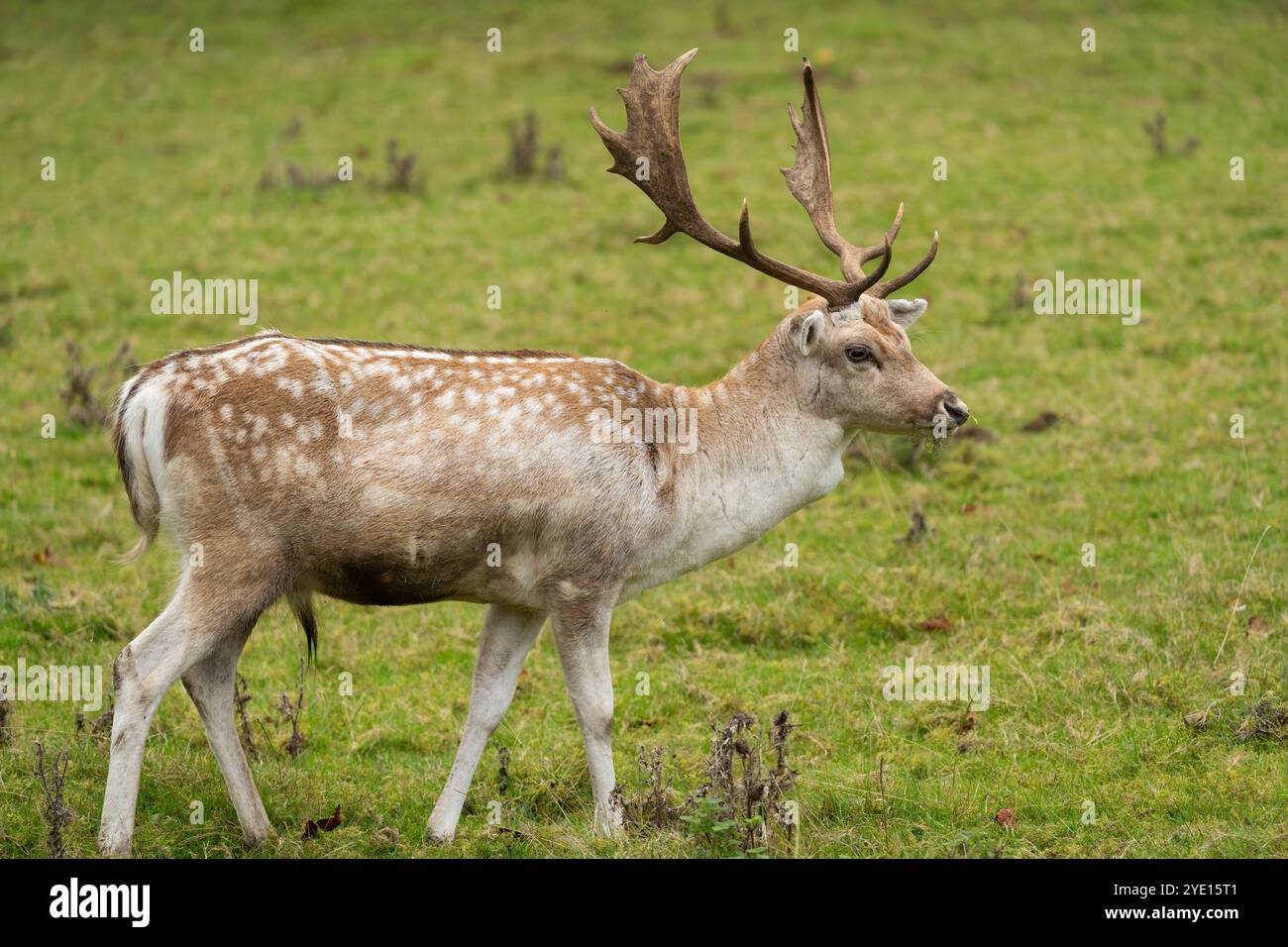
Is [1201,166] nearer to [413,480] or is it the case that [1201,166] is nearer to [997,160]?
[997,160]

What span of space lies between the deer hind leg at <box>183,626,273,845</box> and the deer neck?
1.97 metres

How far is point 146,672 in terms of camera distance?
Answer: 18.6 feet

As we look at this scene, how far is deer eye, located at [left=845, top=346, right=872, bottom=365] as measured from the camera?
6.45 metres

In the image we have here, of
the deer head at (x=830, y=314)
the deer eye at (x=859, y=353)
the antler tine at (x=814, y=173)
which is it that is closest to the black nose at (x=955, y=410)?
the deer head at (x=830, y=314)

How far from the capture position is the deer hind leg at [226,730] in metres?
6.16

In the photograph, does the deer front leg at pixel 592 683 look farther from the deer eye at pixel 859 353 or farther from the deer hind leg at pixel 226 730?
the deer eye at pixel 859 353

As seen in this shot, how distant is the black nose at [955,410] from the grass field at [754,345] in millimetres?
1600

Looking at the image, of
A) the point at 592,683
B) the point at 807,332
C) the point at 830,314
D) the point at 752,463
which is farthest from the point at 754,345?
the point at 592,683

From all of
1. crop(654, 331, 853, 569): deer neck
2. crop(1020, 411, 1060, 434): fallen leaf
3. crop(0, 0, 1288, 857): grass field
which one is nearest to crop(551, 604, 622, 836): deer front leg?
crop(0, 0, 1288, 857): grass field

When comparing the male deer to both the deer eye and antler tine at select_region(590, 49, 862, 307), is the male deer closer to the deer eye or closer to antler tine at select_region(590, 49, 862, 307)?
the deer eye

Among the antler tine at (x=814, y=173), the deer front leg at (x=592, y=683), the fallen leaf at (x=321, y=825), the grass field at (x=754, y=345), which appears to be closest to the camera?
the deer front leg at (x=592, y=683)

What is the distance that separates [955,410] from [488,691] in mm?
2349

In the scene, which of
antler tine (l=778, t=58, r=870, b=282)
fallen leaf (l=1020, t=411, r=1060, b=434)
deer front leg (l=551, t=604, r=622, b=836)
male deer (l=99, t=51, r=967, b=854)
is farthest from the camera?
fallen leaf (l=1020, t=411, r=1060, b=434)
